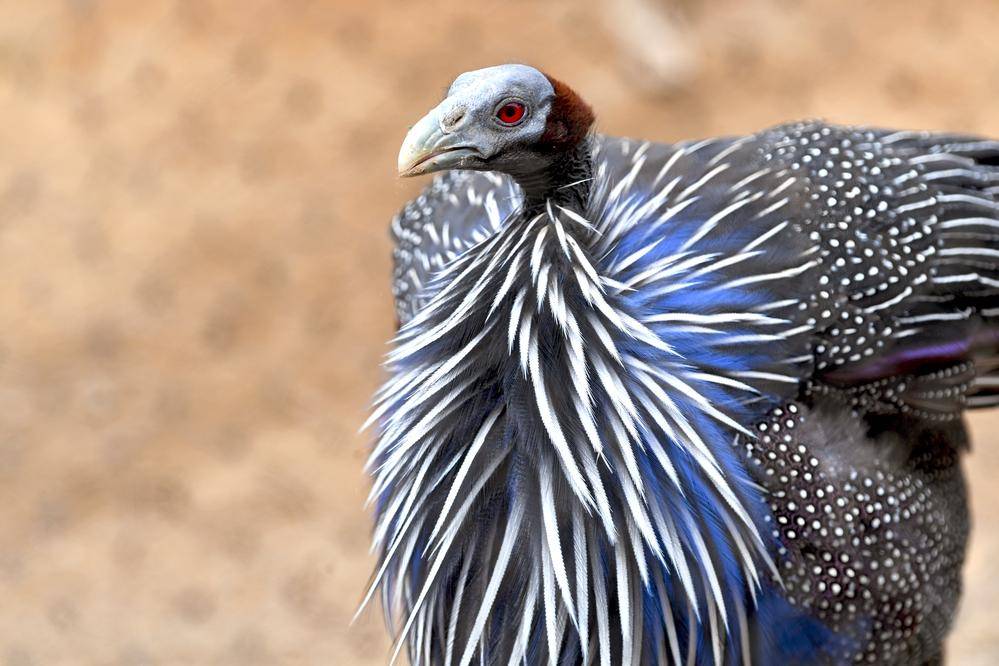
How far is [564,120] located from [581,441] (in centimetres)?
56

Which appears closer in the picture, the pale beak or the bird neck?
the pale beak

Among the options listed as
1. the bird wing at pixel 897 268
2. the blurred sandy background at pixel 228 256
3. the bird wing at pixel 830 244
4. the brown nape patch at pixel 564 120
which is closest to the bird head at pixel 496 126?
the brown nape patch at pixel 564 120

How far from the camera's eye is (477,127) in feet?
6.72

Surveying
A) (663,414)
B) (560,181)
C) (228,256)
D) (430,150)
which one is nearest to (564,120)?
(560,181)

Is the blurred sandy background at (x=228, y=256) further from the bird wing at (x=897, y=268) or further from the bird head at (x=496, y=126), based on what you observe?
the bird head at (x=496, y=126)

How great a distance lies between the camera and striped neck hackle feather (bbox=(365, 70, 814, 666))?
2.06 m

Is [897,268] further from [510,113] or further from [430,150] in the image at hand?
[430,150]

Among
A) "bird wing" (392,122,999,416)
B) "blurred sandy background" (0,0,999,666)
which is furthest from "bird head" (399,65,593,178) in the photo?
"blurred sandy background" (0,0,999,666)

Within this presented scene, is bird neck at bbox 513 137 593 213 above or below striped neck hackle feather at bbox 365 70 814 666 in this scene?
above

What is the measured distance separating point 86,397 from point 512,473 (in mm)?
3761

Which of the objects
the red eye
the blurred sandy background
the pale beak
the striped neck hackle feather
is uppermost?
the blurred sandy background

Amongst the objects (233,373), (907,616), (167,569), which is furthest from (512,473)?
(233,373)

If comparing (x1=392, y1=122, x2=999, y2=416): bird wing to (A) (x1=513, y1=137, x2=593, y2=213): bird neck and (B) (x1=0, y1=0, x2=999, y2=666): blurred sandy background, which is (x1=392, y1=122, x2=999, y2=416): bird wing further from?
(B) (x1=0, y1=0, x2=999, y2=666): blurred sandy background

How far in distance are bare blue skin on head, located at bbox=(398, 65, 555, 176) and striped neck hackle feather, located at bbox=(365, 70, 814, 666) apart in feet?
0.34
